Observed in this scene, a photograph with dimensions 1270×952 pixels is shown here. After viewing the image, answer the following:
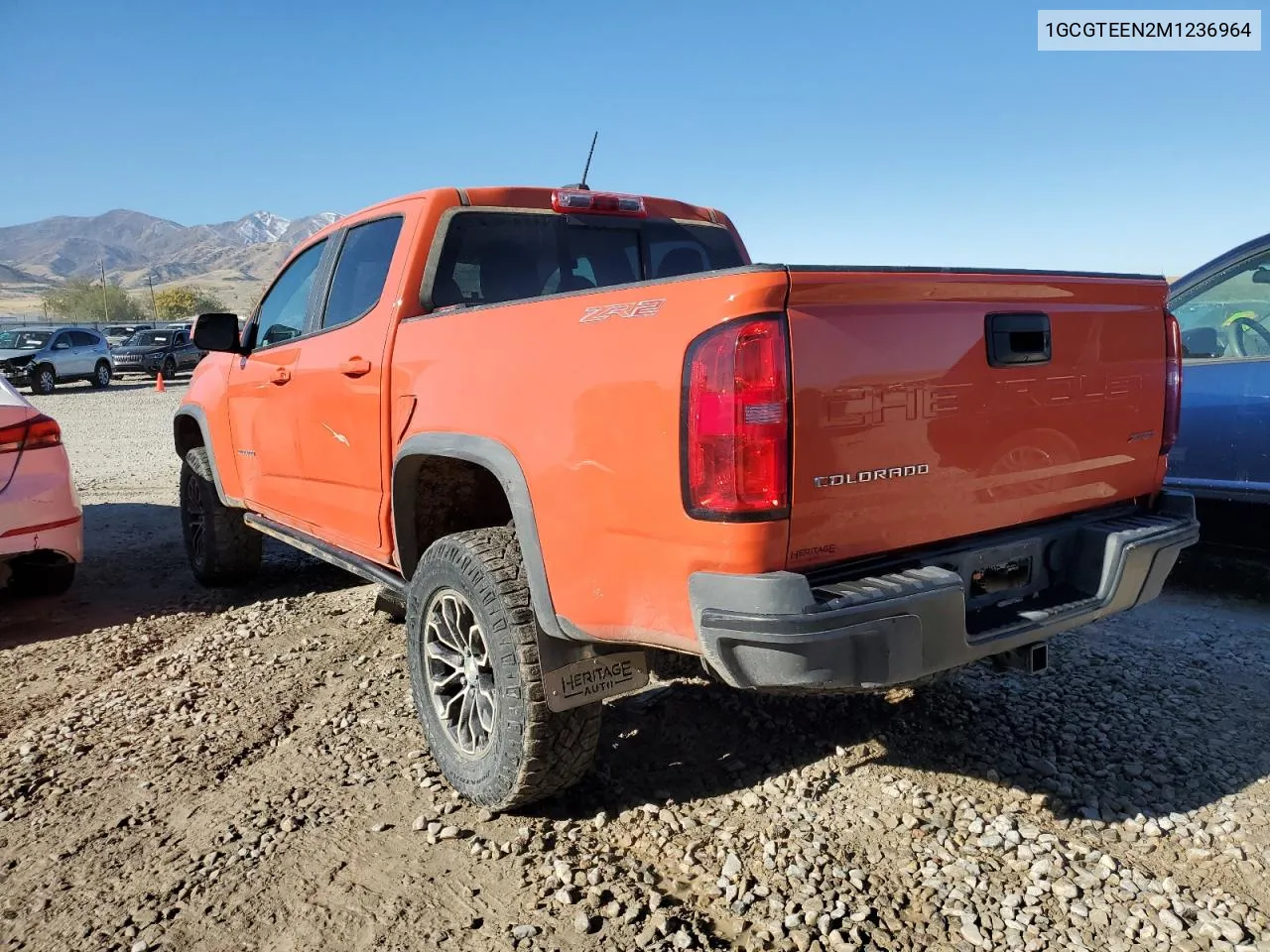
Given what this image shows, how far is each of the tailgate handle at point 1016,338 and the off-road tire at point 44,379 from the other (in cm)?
2466

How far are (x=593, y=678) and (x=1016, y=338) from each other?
155cm

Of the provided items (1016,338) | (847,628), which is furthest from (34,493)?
(1016,338)

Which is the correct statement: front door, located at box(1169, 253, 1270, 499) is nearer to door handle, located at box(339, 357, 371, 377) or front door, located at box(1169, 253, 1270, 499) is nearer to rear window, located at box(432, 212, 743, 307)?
rear window, located at box(432, 212, 743, 307)

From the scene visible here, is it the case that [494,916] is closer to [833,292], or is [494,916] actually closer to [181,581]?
[833,292]

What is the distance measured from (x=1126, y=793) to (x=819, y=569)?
155 centimetres

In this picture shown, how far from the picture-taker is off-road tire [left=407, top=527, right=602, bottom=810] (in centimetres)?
266

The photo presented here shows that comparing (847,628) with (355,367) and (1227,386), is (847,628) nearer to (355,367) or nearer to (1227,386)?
(355,367)

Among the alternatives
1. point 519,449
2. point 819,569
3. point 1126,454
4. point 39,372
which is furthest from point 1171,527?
point 39,372

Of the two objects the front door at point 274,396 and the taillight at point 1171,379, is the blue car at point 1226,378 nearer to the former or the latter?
the taillight at point 1171,379

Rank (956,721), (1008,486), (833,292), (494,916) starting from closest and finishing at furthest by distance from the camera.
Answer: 1. (833,292)
2. (494,916)
3. (1008,486)
4. (956,721)

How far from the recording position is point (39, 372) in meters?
21.9

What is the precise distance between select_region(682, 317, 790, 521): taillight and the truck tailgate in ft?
0.16

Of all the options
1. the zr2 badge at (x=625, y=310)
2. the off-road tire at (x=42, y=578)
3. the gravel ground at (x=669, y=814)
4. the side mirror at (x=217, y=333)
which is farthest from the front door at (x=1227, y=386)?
the off-road tire at (x=42, y=578)

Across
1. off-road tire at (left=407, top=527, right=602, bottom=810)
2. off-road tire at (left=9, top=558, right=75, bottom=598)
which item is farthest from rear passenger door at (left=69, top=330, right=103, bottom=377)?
off-road tire at (left=407, top=527, right=602, bottom=810)
